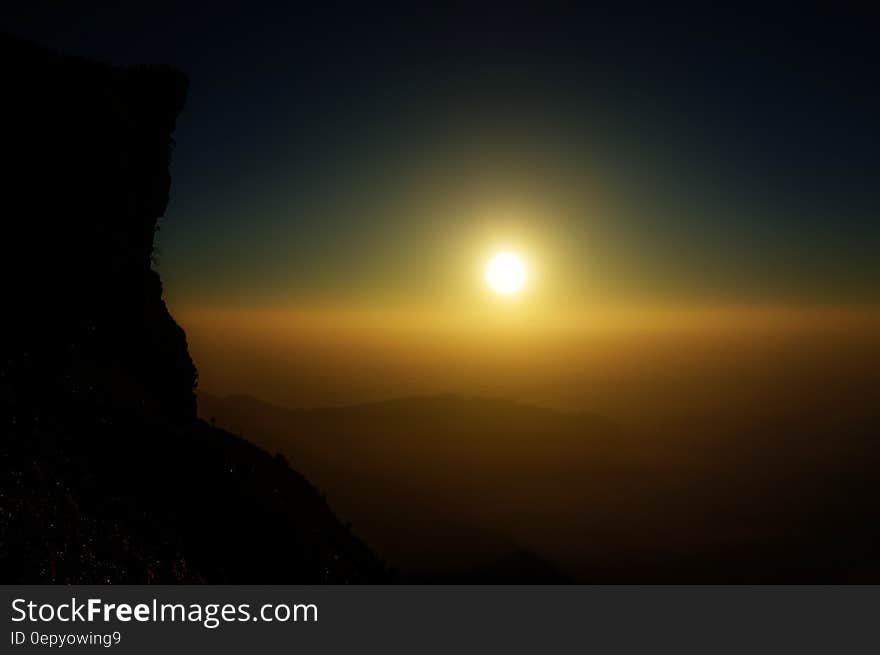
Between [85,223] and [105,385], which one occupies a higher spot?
[85,223]

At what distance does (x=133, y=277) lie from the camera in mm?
22516

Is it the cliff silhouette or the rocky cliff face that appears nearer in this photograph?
the cliff silhouette

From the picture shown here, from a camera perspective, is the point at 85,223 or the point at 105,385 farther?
the point at 85,223

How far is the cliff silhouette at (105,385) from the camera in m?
11.6

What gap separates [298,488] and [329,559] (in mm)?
8233

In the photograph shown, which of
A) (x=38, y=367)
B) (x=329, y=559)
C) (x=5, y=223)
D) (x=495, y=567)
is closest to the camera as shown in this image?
(x=38, y=367)

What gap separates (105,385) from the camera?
17.4 m

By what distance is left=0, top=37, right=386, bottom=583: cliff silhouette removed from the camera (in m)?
11.6

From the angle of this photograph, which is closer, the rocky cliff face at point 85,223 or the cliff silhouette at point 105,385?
the cliff silhouette at point 105,385
